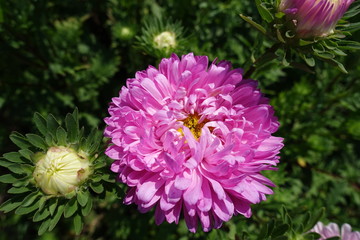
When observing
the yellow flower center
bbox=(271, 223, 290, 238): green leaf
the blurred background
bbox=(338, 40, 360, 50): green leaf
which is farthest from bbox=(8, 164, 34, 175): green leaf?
bbox=(338, 40, 360, 50): green leaf

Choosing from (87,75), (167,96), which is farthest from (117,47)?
(167,96)

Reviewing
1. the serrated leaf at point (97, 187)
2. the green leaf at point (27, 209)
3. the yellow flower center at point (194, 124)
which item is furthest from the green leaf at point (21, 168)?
the yellow flower center at point (194, 124)

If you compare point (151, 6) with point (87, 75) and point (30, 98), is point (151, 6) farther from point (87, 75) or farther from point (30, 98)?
point (30, 98)

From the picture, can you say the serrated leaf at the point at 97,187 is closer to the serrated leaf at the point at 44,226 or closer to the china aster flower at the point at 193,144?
the china aster flower at the point at 193,144

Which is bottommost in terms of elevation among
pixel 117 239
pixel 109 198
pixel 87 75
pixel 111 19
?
pixel 117 239

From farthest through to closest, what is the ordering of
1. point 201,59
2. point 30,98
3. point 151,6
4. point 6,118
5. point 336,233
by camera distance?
point 6,118, point 151,6, point 30,98, point 336,233, point 201,59

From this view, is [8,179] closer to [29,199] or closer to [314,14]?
[29,199]

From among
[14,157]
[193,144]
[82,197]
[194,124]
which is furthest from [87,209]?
[194,124]
